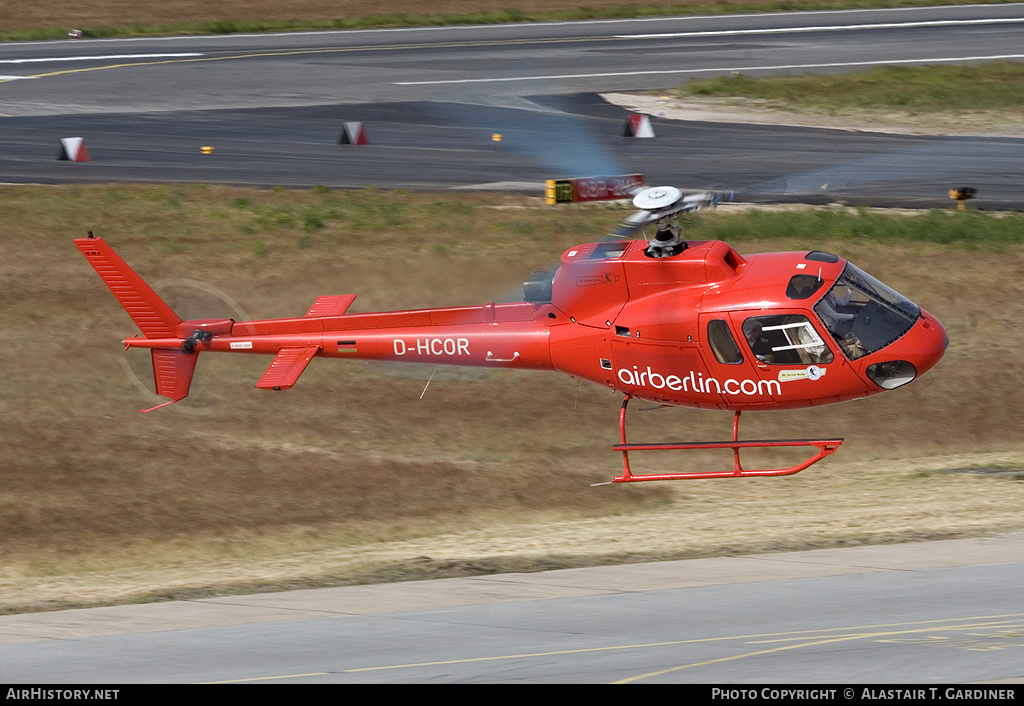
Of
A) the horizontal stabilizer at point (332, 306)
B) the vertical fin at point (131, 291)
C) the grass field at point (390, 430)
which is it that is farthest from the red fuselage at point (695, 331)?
the vertical fin at point (131, 291)

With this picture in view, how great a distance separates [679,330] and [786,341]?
1.29 meters

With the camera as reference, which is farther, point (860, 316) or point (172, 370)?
point (172, 370)

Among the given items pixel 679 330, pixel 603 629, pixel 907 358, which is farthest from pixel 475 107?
pixel 603 629

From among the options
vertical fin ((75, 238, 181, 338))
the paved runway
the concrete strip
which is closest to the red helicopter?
the concrete strip

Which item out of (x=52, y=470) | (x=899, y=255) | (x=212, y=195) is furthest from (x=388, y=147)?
(x=52, y=470)

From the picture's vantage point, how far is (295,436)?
2381 centimetres

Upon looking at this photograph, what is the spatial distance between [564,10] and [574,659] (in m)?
52.8

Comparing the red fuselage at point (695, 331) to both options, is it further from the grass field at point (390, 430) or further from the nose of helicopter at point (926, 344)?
the grass field at point (390, 430)

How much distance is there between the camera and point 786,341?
16906 mm

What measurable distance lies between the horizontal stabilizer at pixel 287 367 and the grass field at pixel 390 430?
2101 mm

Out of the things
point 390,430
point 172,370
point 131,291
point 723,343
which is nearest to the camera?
point 723,343

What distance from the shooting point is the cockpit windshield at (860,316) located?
16.8m

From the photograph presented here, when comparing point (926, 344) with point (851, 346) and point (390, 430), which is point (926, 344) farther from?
point (390, 430)

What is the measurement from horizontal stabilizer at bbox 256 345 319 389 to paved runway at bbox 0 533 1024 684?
2.77m
